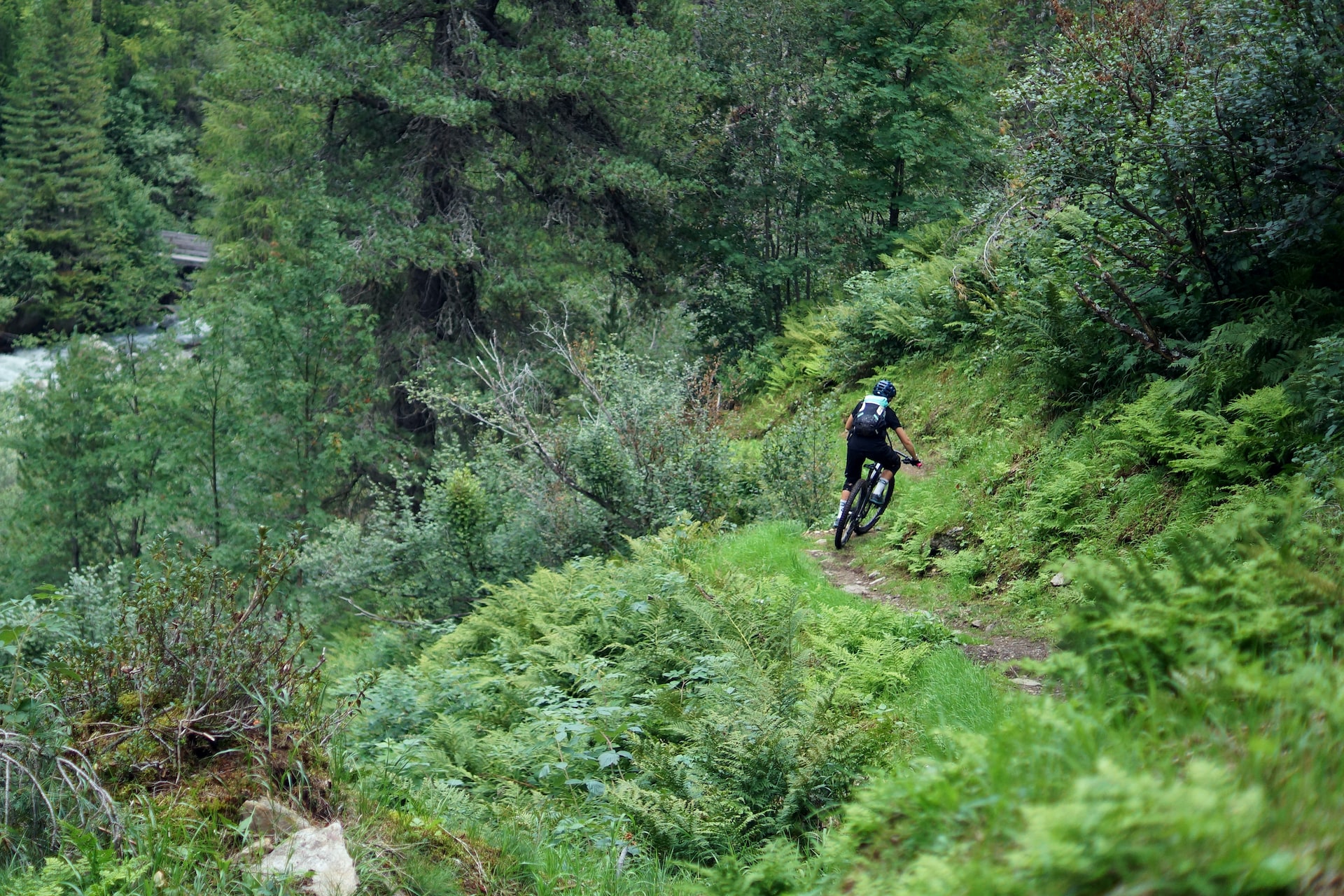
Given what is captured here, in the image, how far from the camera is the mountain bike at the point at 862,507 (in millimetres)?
10648

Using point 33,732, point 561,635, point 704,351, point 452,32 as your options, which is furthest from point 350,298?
point 33,732

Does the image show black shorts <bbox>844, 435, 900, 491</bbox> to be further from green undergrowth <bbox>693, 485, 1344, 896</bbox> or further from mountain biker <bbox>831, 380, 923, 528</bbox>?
green undergrowth <bbox>693, 485, 1344, 896</bbox>

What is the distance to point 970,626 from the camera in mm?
7875

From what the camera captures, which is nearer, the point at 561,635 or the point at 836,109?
the point at 561,635

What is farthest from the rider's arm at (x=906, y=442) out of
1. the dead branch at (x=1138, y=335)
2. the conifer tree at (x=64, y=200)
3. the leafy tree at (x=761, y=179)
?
the conifer tree at (x=64, y=200)

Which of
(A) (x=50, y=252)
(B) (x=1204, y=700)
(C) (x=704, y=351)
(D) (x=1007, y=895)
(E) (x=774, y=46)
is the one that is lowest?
(A) (x=50, y=252)

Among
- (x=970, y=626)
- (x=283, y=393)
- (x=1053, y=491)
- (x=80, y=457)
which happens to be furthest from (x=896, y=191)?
(x=80, y=457)

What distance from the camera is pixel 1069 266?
9641 mm

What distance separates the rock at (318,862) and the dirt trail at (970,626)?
3135 millimetres

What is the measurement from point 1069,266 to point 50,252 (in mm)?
48664

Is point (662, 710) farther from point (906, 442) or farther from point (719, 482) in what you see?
point (719, 482)

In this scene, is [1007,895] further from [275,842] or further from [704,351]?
[704,351]

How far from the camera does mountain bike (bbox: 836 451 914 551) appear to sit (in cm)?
1065

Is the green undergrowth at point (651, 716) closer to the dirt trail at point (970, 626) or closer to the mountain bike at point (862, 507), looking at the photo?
the dirt trail at point (970, 626)
